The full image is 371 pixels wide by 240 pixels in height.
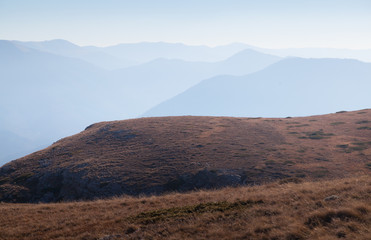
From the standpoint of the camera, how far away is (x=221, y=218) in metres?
13.4

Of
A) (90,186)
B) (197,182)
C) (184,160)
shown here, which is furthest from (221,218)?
(90,186)

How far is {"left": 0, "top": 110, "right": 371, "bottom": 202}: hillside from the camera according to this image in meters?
30.1

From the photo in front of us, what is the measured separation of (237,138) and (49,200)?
2724cm

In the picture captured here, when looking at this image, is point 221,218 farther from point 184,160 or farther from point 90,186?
point 90,186

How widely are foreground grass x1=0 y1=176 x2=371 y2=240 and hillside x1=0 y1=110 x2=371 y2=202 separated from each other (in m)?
11.2

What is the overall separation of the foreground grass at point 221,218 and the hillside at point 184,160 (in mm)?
11224

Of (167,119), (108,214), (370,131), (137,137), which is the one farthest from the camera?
(167,119)

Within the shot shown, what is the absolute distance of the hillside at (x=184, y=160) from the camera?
3006 cm

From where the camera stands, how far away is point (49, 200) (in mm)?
31641

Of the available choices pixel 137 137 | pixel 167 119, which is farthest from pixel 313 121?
pixel 137 137

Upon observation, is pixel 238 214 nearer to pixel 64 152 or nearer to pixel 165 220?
pixel 165 220

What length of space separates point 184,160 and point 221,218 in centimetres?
2217

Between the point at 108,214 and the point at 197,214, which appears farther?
the point at 108,214

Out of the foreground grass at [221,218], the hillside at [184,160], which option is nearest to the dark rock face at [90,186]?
the hillside at [184,160]
